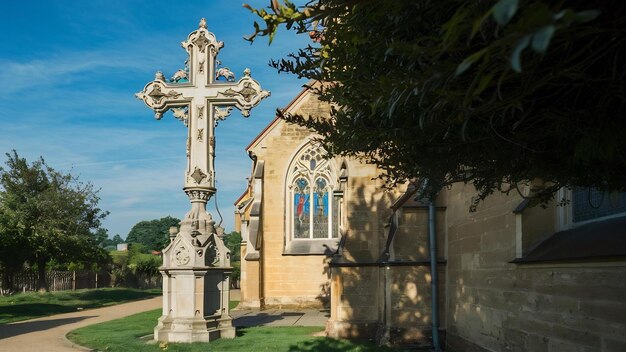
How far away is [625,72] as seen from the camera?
2514mm

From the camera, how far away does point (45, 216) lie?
95.2 ft

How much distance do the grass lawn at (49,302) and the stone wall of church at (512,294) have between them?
13.7 m

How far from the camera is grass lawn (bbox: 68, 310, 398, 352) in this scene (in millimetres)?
10469

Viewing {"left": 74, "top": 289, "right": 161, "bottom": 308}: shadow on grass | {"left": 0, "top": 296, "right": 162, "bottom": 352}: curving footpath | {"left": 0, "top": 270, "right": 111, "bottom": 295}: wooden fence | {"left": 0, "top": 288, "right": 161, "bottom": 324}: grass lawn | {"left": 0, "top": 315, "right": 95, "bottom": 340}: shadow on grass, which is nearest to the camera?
{"left": 0, "top": 296, "right": 162, "bottom": 352}: curving footpath

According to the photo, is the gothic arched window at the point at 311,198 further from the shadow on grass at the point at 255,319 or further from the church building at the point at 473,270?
the shadow on grass at the point at 255,319

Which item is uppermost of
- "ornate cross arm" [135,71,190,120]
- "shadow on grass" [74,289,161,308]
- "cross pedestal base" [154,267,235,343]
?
"ornate cross arm" [135,71,190,120]

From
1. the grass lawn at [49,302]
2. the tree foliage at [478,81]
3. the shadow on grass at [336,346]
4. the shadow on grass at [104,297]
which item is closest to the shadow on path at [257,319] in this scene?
the shadow on grass at [336,346]

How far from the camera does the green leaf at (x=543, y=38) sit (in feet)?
4.80

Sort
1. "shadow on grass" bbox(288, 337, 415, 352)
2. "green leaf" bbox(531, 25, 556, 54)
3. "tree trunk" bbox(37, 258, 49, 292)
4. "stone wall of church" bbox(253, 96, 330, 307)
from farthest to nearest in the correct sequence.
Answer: "tree trunk" bbox(37, 258, 49, 292) < "stone wall of church" bbox(253, 96, 330, 307) < "shadow on grass" bbox(288, 337, 415, 352) < "green leaf" bbox(531, 25, 556, 54)

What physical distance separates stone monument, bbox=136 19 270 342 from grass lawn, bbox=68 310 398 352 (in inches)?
20.8

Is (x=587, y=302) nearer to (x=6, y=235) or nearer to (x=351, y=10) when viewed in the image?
(x=351, y=10)

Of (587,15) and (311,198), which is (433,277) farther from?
(311,198)

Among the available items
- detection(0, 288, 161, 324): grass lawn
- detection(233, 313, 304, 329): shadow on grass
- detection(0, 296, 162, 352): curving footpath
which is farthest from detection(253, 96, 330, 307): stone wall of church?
detection(0, 288, 161, 324): grass lawn

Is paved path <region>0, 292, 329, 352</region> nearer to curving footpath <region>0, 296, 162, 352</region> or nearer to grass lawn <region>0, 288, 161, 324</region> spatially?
curving footpath <region>0, 296, 162, 352</region>
